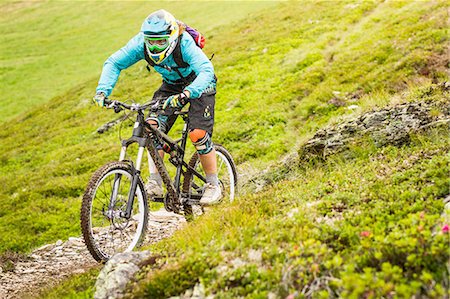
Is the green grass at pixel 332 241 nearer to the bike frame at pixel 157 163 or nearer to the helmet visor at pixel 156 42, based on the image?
the bike frame at pixel 157 163

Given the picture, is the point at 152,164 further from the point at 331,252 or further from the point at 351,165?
the point at 331,252

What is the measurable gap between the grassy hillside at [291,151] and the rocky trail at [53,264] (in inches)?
65.7

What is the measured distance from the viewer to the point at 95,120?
28.6 meters

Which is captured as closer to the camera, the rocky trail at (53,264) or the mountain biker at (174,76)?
the mountain biker at (174,76)

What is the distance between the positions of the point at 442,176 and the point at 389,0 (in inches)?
1131

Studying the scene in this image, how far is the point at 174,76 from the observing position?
28.0 feet

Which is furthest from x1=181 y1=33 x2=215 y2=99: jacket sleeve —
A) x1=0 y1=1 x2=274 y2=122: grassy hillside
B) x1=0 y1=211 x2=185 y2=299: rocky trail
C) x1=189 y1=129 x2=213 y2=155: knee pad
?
x1=0 y1=1 x2=274 y2=122: grassy hillside

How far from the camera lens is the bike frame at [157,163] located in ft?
23.7

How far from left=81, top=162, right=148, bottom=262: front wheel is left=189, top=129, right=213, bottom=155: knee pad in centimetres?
138

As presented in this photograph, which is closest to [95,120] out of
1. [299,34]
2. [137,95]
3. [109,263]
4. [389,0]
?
[137,95]

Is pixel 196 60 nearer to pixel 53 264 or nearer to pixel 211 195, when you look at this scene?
pixel 211 195

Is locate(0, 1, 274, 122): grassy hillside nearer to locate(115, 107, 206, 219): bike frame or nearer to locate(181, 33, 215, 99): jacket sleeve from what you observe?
locate(115, 107, 206, 219): bike frame

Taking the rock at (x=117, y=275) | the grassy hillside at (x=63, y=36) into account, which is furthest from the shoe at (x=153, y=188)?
the grassy hillside at (x=63, y=36)

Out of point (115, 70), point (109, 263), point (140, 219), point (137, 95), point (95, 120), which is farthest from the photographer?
point (137, 95)
